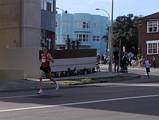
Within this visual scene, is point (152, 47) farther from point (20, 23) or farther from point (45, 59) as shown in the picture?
point (45, 59)

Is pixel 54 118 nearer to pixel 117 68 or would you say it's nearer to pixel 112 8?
pixel 117 68

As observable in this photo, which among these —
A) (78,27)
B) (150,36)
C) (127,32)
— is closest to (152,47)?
(150,36)

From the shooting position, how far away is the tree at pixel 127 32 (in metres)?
101

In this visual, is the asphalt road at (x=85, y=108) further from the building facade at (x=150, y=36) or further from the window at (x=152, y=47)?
the building facade at (x=150, y=36)

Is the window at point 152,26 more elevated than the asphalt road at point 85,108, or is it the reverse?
the window at point 152,26

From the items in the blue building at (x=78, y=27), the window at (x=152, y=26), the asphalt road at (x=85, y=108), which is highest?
the blue building at (x=78, y=27)

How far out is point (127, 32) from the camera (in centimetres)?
10706

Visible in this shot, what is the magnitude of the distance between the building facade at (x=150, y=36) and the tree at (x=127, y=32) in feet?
68.5

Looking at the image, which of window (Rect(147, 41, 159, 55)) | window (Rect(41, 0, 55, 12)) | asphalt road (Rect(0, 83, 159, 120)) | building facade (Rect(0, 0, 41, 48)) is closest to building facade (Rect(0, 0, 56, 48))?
building facade (Rect(0, 0, 41, 48))

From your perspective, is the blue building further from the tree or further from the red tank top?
the red tank top

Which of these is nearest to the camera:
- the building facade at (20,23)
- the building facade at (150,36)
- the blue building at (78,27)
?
the building facade at (20,23)

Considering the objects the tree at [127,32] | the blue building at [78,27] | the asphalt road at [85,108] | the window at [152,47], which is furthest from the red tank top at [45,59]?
the blue building at [78,27]

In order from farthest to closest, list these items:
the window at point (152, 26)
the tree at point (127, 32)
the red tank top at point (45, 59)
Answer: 1. the tree at point (127, 32)
2. the window at point (152, 26)
3. the red tank top at point (45, 59)

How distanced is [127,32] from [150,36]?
31327mm
